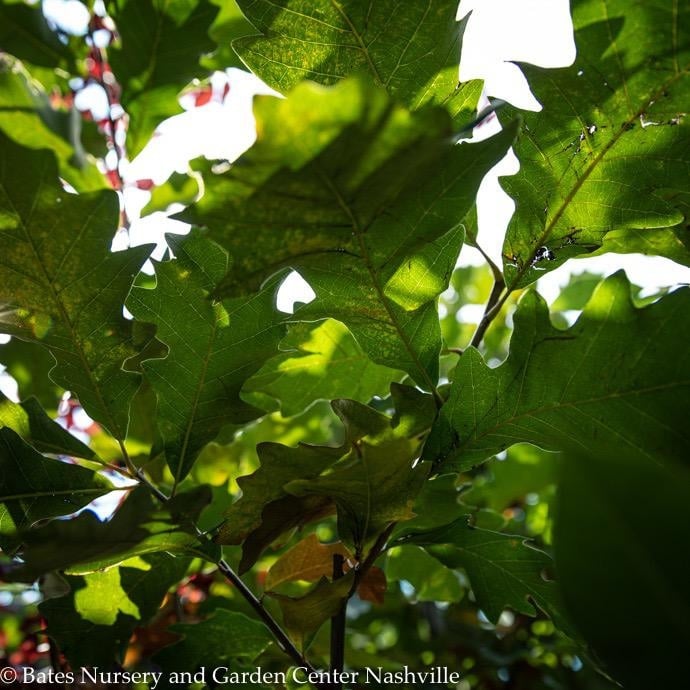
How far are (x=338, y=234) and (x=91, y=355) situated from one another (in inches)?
20.3

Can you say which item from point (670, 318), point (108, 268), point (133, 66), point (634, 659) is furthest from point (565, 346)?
point (133, 66)

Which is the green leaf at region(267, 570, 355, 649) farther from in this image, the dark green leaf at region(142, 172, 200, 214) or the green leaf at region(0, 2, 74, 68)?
the green leaf at region(0, 2, 74, 68)

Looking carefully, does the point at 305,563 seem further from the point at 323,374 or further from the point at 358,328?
the point at 358,328

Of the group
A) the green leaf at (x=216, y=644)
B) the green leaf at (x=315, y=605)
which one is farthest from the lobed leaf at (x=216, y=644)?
the green leaf at (x=315, y=605)

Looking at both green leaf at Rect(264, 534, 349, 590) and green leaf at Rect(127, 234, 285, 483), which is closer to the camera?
green leaf at Rect(127, 234, 285, 483)

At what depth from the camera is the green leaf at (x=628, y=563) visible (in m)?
0.51

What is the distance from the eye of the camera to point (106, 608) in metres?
1.35

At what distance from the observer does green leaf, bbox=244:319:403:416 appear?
155cm

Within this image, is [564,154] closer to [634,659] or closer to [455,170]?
[455,170]

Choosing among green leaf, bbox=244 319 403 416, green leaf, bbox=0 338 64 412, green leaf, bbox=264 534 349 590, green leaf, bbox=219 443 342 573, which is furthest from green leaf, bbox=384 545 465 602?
green leaf, bbox=0 338 64 412

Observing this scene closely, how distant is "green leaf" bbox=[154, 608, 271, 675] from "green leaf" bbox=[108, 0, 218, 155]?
3.75 ft

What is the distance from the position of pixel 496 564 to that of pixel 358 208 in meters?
0.81

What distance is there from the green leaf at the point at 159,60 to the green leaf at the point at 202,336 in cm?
64

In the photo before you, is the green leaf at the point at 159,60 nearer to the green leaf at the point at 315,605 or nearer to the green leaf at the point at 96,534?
the green leaf at the point at 96,534
